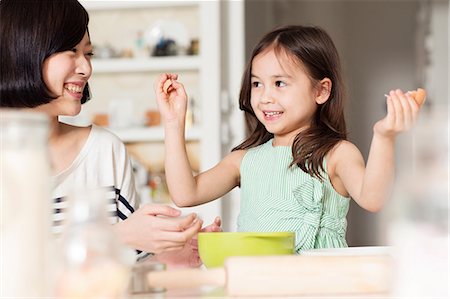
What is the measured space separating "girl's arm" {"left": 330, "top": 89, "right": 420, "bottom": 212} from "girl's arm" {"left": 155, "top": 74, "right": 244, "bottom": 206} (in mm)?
289

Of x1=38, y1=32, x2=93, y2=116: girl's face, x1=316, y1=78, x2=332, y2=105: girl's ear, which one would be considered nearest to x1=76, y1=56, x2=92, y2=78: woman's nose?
x1=38, y1=32, x2=93, y2=116: girl's face

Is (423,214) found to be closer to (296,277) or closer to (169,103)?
(296,277)

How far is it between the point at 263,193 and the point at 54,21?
24.2 inches

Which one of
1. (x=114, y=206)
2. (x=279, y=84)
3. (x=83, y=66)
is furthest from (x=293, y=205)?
(x=83, y=66)

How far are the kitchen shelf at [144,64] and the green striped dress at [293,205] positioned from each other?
1.69 m

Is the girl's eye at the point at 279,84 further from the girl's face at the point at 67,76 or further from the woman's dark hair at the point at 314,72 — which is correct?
the girl's face at the point at 67,76

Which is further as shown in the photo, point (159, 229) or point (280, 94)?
point (280, 94)

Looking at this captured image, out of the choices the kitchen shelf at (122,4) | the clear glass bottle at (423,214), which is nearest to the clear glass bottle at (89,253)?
the clear glass bottle at (423,214)

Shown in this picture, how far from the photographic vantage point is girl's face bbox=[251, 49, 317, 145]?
1.75 metres

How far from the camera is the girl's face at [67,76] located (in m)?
1.73

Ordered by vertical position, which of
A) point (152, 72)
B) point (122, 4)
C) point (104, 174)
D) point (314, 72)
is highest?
point (122, 4)

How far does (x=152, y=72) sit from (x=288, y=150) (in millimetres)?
1872

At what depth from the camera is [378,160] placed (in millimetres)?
1312

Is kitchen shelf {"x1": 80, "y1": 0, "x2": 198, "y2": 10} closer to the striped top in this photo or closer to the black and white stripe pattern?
the striped top
